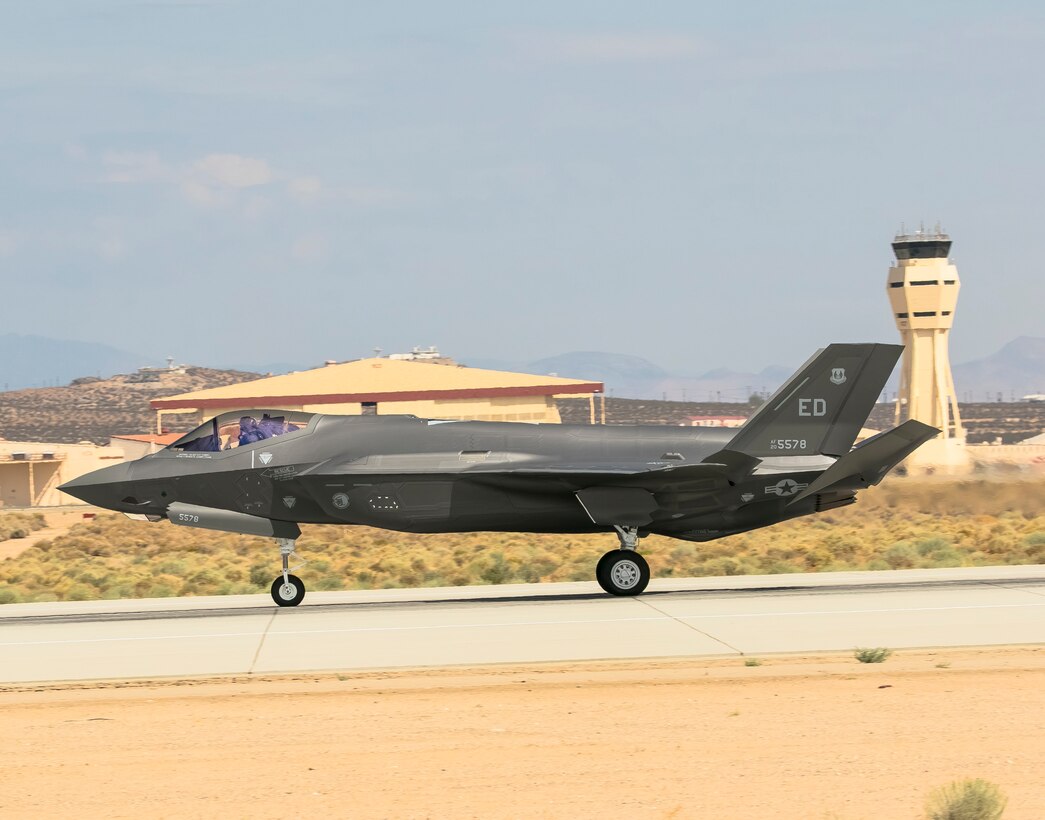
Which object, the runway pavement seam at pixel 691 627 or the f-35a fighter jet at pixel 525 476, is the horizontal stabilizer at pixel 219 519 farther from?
the runway pavement seam at pixel 691 627

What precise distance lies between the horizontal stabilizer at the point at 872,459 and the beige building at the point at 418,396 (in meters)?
56.6

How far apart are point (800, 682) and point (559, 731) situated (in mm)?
2710

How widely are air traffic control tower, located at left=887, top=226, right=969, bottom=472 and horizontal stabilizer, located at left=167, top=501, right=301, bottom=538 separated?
11377 centimetres

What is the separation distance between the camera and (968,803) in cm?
795

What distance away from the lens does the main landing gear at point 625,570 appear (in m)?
18.5

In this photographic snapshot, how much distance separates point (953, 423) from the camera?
13225 centimetres

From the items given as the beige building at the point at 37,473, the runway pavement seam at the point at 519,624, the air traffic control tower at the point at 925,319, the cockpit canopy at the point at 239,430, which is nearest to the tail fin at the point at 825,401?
the runway pavement seam at the point at 519,624

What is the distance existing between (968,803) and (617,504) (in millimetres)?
10586

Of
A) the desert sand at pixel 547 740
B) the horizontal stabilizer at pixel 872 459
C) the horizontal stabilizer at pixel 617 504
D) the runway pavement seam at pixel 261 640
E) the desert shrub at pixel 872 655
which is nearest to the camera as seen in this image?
the desert sand at pixel 547 740

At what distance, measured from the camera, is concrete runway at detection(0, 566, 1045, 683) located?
13745mm

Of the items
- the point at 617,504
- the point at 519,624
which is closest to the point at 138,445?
the point at 617,504

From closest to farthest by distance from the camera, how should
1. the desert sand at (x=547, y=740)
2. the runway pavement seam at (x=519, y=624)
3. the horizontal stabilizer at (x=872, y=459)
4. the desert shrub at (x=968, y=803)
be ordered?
the desert shrub at (x=968, y=803) < the desert sand at (x=547, y=740) < the runway pavement seam at (x=519, y=624) < the horizontal stabilizer at (x=872, y=459)

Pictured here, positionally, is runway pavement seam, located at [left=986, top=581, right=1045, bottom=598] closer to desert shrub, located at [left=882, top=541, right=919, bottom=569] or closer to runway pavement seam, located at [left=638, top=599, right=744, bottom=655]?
runway pavement seam, located at [left=638, top=599, right=744, bottom=655]

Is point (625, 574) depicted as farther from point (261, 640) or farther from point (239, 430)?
point (239, 430)
